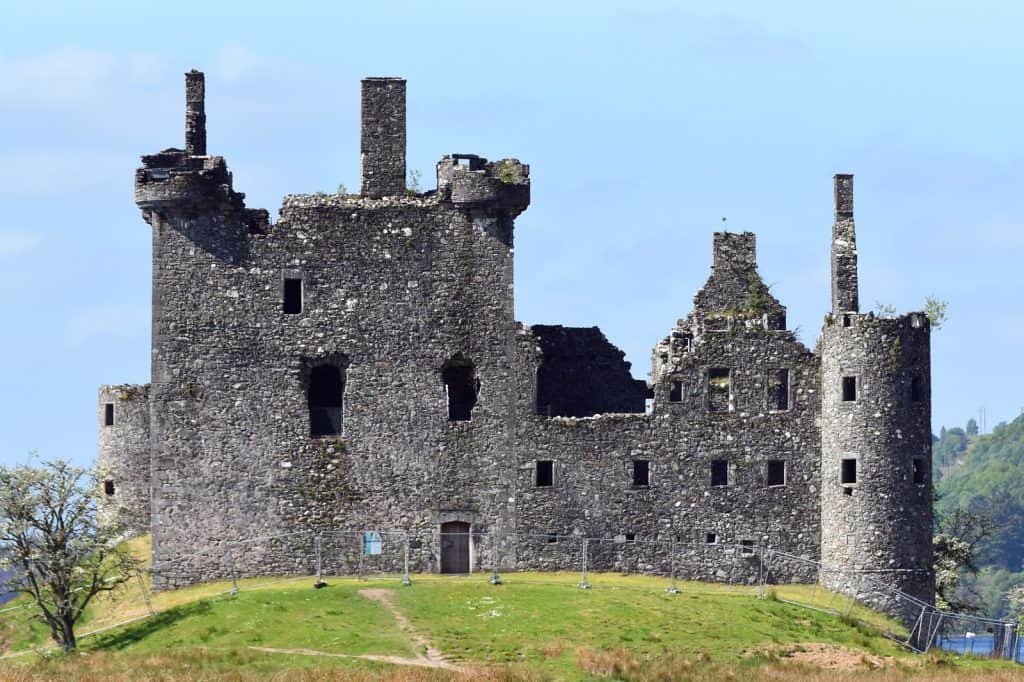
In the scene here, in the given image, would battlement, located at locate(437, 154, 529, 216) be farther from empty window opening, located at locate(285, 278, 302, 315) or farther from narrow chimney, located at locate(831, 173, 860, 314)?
narrow chimney, located at locate(831, 173, 860, 314)

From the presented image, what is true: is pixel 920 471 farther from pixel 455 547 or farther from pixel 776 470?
pixel 455 547

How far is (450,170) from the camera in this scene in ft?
235

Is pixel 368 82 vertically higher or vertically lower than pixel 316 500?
higher

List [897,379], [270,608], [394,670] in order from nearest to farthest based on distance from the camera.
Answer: [394,670] → [270,608] → [897,379]

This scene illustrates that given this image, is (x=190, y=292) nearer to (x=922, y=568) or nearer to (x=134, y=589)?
(x=134, y=589)

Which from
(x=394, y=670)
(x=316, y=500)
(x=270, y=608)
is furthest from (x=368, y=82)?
(x=394, y=670)

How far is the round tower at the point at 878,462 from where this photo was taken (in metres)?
69.7

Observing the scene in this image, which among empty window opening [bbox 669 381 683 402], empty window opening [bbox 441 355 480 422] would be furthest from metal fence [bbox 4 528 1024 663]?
empty window opening [bbox 669 381 683 402]

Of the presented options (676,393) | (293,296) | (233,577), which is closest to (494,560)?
(676,393)

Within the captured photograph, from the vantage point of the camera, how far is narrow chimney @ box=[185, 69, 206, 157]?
72750 mm

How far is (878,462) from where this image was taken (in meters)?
69.7

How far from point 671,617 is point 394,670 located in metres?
9.96

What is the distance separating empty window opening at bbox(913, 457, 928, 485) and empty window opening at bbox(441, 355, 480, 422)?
1324cm

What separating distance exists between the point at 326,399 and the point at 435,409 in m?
3.44
